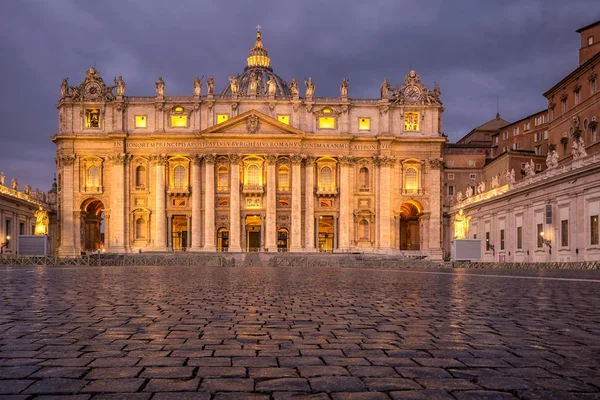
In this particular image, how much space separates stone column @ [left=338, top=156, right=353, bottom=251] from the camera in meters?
70.2

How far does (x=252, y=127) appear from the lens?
69438mm

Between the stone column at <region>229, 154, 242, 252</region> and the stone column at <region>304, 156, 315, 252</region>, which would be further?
the stone column at <region>304, 156, 315, 252</region>

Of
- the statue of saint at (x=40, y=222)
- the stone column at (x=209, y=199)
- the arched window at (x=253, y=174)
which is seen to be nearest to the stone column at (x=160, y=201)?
the stone column at (x=209, y=199)

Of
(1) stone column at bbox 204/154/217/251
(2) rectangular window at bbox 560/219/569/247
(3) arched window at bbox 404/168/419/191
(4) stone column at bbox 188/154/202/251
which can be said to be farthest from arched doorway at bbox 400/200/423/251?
(2) rectangular window at bbox 560/219/569/247

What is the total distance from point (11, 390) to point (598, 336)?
6.42 m

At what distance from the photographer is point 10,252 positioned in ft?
181

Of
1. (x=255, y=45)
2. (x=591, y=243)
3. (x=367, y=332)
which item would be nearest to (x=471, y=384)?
(x=367, y=332)

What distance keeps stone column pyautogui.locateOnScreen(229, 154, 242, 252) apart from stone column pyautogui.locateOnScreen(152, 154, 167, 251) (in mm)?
7950

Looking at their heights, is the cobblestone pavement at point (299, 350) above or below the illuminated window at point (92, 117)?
below

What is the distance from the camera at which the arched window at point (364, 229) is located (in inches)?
2830

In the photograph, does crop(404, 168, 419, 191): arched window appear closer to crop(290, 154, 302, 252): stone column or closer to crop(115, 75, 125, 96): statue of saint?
crop(290, 154, 302, 252): stone column

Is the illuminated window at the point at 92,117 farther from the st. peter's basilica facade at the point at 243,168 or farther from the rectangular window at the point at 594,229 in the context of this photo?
the rectangular window at the point at 594,229

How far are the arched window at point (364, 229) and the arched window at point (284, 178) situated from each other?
32.6 ft

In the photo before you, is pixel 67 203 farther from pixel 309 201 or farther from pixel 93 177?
pixel 309 201
